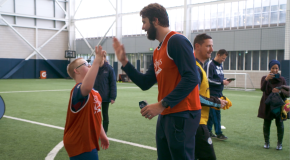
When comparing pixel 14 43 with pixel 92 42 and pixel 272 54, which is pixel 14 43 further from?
pixel 272 54

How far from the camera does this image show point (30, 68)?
33.8 metres

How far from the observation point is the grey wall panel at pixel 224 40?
23.4 m

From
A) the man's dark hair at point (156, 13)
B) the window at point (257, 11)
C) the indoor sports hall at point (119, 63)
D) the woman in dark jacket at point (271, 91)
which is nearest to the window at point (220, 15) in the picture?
the indoor sports hall at point (119, 63)

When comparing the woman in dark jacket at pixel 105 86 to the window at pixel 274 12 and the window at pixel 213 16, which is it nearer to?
the window at pixel 274 12

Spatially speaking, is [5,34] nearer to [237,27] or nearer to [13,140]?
[237,27]

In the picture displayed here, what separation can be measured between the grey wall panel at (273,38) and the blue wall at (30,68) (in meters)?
25.0

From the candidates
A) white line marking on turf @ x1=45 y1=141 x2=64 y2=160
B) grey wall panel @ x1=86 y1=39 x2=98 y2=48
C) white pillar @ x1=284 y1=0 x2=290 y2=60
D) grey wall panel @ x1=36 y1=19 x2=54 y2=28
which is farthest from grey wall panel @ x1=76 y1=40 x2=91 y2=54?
white line marking on turf @ x1=45 y1=141 x2=64 y2=160

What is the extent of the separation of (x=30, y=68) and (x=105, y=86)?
30.9 meters

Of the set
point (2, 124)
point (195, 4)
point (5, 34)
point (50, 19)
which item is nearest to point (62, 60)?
point (50, 19)

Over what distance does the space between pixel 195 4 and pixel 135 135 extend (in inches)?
829

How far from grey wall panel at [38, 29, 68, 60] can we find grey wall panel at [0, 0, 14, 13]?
404 cm

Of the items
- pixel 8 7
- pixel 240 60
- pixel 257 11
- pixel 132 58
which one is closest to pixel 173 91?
pixel 257 11

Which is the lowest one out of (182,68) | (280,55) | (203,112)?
(203,112)

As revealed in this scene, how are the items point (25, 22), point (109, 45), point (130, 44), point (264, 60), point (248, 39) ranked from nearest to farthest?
1. point (264, 60)
2. point (248, 39)
3. point (130, 44)
4. point (109, 45)
5. point (25, 22)
